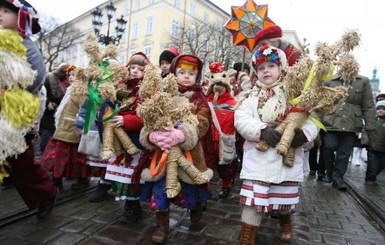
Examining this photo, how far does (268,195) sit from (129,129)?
4.73ft

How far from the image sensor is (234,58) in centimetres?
2717

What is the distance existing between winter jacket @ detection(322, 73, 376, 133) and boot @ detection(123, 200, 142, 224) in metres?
3.87

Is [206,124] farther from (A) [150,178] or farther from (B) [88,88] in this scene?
(B) [88,88]

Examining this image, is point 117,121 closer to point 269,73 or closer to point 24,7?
point 24,7

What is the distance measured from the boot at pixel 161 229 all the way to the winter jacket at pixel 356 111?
13.0ft

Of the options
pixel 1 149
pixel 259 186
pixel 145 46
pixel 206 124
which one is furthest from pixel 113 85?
pixel 145 46

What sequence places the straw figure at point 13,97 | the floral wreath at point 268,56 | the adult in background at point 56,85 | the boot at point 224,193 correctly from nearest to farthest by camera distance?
the straw figure at point 13,97, the floral wreath at point 268,56, the boot at point 224,193, the adult in background at point 56,85

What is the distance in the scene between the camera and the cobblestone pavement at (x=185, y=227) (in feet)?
9.94

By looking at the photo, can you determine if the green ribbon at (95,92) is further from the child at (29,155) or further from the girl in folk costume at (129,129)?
the child at (29,155)

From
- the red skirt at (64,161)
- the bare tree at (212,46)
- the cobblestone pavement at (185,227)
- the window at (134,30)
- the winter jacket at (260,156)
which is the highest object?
the window at (134,30)

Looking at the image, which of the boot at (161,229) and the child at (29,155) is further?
the boot at (161,229)

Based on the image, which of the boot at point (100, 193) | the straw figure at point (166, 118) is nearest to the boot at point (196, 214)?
the straw figure at point (166, 118)

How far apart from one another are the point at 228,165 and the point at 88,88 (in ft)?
6.76

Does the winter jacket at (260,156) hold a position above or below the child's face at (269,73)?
below
